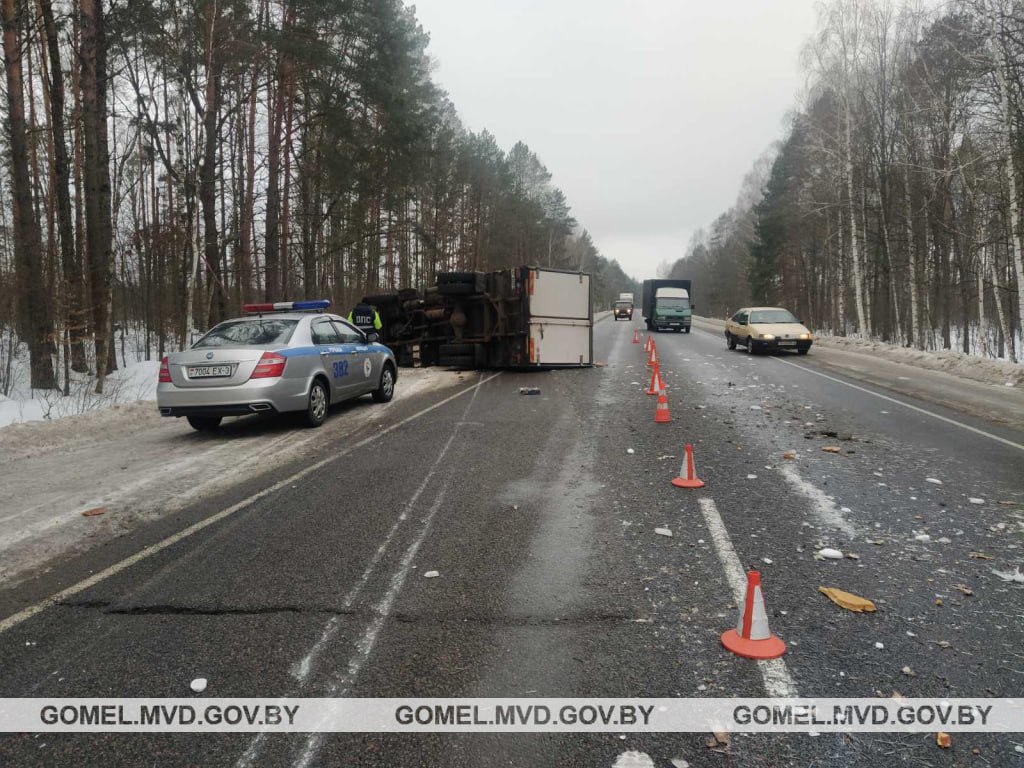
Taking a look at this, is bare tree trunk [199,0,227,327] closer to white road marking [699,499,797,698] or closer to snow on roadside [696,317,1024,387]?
white road marking [699,499,797,698]

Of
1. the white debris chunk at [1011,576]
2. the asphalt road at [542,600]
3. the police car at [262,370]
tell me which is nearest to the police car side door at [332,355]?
the police car at [262,370]

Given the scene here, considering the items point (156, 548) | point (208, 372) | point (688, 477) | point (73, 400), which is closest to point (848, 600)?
point (688, 477)

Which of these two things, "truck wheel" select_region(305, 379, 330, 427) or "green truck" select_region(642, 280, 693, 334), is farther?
"green truck" select_region(642, 280, 693, 334)

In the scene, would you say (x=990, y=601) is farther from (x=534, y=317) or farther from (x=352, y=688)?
(x=534, y=317)

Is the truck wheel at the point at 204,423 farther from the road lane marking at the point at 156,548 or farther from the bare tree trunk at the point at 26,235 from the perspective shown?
the bare tree trunk at the point at 26,235

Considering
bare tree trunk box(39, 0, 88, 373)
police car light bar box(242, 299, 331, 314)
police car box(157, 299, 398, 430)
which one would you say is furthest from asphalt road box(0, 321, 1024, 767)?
bare tree trunk box(39, 0, 88, 373)

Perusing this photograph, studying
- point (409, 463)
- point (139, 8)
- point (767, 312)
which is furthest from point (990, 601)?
point (767, 312)

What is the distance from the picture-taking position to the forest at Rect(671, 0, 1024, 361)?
16672 millimetres

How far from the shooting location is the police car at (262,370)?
817cm

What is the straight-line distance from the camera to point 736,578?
151 inches

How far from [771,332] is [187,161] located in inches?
715

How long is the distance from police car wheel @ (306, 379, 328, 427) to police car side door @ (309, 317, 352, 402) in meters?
0.24

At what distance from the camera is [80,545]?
460cm

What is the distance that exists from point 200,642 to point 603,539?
2708mm
